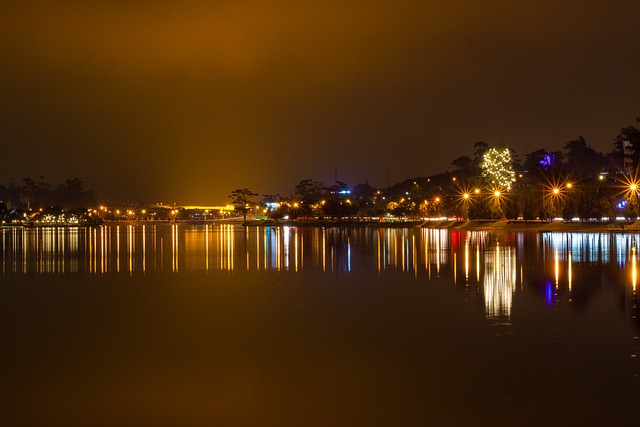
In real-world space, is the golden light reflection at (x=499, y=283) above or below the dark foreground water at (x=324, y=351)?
above

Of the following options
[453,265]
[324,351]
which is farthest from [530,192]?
[324,351]

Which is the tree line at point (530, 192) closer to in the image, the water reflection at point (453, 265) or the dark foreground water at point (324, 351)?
the water reflection at point (453, 265)

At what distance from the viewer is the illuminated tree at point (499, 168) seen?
9256 cm

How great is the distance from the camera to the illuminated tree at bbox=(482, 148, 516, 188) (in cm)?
9256

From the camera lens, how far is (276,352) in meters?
12.2

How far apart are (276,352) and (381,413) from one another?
3.68 m

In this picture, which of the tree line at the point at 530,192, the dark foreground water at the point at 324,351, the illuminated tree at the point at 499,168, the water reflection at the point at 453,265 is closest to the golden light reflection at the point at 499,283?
the water reflection at the point at 453,265

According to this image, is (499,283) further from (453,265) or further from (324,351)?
(324,351)

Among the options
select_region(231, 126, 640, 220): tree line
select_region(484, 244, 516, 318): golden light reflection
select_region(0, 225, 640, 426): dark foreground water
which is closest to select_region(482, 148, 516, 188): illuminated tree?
select_region(231, 126, 640, 220): tree line

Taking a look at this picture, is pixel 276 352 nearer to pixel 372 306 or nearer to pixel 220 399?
pixel 220 399

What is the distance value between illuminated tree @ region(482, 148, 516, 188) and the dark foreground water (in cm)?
6992

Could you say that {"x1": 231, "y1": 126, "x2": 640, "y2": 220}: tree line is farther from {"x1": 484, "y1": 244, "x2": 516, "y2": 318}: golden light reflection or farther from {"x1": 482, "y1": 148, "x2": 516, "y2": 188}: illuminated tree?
{"x1": 484, "y1": 244, "x2": 516, "y2": 318}: golden light reflection

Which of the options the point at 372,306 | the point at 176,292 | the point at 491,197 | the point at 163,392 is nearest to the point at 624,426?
the point at 163,392

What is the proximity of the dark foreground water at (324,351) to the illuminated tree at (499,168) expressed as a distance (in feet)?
229
